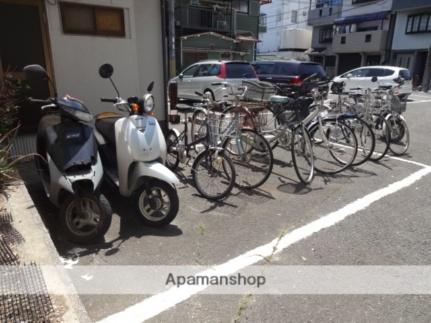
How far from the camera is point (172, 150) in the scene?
196 inches

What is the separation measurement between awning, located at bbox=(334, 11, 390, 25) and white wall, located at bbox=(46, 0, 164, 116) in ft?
85.8

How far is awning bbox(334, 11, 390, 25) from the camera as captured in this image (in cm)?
2596

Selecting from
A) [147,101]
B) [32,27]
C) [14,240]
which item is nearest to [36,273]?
[14,240]

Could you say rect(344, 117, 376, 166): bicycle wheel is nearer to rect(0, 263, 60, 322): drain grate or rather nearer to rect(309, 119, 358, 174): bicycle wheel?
rect(309, 119, 358, 174): bicycle wheel

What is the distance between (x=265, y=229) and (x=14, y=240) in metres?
2.32

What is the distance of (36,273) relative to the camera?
7.20ft

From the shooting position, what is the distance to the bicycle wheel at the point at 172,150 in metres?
4.92

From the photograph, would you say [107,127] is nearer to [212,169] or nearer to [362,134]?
[212,169]

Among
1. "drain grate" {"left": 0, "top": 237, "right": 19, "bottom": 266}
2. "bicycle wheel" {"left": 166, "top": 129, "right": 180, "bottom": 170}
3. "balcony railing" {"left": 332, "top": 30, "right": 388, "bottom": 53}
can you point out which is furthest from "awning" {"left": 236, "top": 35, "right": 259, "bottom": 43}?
"drain grate" {"left": 0, "top": 237, "right": 19, "bottom": 266}

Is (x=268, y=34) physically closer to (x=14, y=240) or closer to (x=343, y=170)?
(x=343, y=170)

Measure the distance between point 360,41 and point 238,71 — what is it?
68.8 ft

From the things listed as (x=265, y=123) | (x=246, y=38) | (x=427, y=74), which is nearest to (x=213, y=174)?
(x=265, y=123)

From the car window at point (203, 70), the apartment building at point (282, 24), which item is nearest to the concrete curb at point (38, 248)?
the car window at point (203, 70)

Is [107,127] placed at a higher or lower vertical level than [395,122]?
higher
